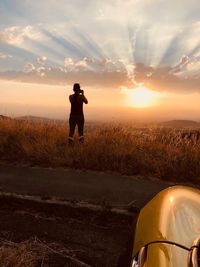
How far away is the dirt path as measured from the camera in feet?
29.8

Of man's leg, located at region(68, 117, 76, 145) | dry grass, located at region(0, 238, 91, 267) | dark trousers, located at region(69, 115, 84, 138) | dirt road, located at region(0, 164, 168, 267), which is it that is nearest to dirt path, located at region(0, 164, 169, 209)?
dirt road, located at region(0, 164, 168, 267)

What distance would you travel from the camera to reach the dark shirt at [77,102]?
14430 mm

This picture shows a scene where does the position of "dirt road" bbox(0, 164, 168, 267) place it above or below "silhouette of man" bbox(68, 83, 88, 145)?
below

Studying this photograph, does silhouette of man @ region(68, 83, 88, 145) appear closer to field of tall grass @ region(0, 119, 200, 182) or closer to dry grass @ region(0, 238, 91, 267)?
field of tall grass @ region(0, 119, 200, 182)

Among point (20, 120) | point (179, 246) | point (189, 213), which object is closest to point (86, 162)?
point (20, 120)

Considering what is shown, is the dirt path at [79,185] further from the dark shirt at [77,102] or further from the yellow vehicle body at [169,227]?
the yellow vehicle body at [169,227]

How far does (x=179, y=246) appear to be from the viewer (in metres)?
2.87

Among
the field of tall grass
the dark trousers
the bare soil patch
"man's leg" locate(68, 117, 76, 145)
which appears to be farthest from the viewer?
the dark trousers

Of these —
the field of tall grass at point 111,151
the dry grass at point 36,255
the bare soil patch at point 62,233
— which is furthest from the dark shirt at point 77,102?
the dry grass at point 36,255

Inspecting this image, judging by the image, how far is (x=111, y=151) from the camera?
1260 centimetres

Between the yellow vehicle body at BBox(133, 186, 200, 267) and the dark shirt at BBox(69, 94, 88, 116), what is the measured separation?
34.0ft

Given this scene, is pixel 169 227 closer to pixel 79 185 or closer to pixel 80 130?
pixel 79 185

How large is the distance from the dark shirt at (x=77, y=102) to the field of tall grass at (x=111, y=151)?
0.80 metres

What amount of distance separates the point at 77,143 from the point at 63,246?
281 inches
